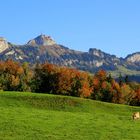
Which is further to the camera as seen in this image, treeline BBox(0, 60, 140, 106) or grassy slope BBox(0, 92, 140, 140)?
treeline BBox(0, 60, 140, 106)

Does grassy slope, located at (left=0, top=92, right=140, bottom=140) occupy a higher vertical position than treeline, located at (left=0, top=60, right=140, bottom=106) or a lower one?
lower

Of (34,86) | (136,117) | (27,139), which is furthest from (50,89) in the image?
(27,139)

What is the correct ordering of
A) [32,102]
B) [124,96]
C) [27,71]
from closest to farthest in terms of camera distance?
[32,102]
[124,96]
[27,71]

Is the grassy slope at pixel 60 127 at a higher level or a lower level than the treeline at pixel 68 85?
lower

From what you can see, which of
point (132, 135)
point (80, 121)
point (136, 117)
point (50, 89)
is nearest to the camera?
point (132, 135)

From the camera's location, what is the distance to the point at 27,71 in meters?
176

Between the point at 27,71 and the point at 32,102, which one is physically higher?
the point at 27,71

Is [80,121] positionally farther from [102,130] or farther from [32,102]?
[32,102]

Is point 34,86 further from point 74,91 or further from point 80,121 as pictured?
point 80,121

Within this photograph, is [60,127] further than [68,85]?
No

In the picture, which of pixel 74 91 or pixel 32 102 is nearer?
pixel 32 102

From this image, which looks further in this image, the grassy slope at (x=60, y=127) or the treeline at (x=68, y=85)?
the treeline at (x=68, y=85)

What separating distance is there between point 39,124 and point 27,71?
12814 cm

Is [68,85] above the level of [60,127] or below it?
above
